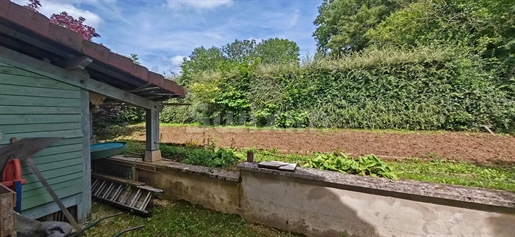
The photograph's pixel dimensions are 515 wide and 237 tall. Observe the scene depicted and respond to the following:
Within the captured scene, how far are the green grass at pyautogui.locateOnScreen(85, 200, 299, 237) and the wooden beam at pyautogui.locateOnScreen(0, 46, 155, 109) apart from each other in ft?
5.40

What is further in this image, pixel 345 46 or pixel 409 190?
pixel 345 46

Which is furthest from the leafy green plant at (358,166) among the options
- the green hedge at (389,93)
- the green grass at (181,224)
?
the green hedge at (389,93)

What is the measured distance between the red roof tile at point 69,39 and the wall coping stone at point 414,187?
200cm

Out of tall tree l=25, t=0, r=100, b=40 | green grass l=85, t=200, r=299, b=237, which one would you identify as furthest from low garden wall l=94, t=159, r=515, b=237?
tall tree l=25, t=0, r=100, b=40

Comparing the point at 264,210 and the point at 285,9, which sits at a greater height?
the point at 285,9

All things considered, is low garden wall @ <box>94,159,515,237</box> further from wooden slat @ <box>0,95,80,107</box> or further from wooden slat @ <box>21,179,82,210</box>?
wooden slat @ <box>0,95,80,107</box>

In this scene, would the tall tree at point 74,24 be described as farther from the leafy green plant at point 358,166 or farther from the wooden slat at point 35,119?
the leafy green plant at point 358,166

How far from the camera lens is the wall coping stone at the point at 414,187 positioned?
1762mm

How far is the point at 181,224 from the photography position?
9.14 ft

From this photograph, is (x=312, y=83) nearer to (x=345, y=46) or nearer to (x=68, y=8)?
(x=68, y=8)

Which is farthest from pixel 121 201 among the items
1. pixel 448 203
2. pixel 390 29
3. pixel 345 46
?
pixel 345 46

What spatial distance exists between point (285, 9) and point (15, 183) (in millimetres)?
8775

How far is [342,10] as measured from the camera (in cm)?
1955

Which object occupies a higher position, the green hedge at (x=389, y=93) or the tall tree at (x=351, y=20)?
the tall tree at (x=351, y=20)
